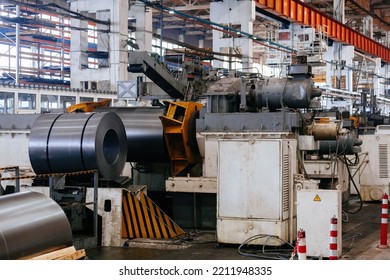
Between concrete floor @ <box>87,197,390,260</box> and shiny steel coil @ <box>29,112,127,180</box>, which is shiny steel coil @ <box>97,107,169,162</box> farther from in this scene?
concrete floor @ <box>87,197,390,260</box>

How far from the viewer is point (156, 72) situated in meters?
11.1

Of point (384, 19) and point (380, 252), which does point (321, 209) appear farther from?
point (384, 19)

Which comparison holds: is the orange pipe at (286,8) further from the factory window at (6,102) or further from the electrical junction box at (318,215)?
the electrical junction box at (318,215)

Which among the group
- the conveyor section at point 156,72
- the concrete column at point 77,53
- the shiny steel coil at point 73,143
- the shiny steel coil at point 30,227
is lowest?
the shiny steel coil at point 30,227

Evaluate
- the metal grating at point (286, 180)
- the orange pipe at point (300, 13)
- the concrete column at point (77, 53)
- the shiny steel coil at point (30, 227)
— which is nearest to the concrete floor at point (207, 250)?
the metal grating at point (286, 180)

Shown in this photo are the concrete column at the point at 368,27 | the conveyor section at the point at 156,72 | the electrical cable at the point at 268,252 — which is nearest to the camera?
the electrical cable at the point at 268,252

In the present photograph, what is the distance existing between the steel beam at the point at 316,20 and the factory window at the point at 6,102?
25.7 feet

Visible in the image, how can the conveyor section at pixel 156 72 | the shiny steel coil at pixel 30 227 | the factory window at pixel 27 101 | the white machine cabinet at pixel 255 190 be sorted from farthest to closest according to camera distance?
the factory window at pixel 27 101 → the conveyor section at pixel 156 72 → the white machine cabinet at pixel 255 190 → the shiny steel coil at pixel 30 227

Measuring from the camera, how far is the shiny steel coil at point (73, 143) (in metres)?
8.52

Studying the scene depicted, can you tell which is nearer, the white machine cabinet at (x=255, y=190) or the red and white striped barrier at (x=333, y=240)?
the red and white striped barrier at (x=333, y=240)

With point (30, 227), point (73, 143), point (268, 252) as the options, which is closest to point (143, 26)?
point (73, 143)

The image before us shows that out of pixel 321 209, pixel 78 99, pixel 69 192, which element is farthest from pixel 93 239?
pixel 78 99

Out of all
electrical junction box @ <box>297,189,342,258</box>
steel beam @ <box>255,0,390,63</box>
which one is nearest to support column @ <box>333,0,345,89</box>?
steel beam @ <box>255,0,390,63</box>
